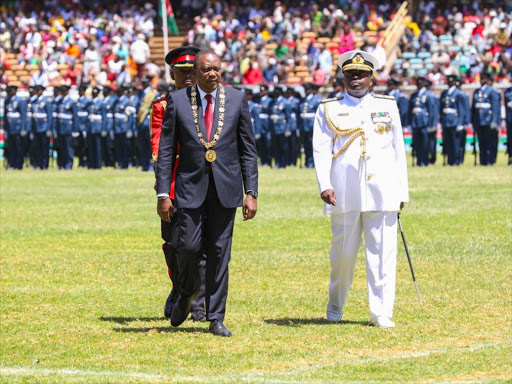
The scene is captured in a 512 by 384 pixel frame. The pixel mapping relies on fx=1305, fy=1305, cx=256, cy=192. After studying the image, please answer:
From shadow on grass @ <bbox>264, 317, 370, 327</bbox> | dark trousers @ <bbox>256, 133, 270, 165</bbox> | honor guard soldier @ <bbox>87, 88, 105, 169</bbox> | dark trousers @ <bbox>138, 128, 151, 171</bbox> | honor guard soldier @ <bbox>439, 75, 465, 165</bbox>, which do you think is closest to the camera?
shadow on grass @ <bbox>264, 317, 370, 327</bbox>

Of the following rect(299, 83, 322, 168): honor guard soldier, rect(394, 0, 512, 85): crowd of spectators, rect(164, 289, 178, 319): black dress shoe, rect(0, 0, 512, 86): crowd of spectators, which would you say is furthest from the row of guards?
rect(164, 289, 178, 319): black dress shoe

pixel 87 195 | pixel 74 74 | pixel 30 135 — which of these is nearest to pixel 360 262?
pixel 87 195

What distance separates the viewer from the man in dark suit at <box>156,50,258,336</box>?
377 inches

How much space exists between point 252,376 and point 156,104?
10.3 feet

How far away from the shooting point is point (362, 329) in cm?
1004

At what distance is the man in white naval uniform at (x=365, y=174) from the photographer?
10.1 metres

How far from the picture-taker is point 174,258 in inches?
412

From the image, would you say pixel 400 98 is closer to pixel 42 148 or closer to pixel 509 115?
pixel 509 115

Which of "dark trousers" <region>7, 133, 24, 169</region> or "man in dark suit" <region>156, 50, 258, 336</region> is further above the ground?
"man in dark suit" <region>156, 50, 258, 336</region>

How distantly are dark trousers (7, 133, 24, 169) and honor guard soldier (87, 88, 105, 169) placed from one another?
198 centimetres

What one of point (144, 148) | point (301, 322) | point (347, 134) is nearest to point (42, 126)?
point (144, 148)

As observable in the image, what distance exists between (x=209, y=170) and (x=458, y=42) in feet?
115

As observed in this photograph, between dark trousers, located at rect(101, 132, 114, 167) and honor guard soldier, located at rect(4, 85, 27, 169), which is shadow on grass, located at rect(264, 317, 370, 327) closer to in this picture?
dark trousers, located at rect(101, 132, 114, 167)

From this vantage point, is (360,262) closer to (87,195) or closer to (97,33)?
(87,195)
